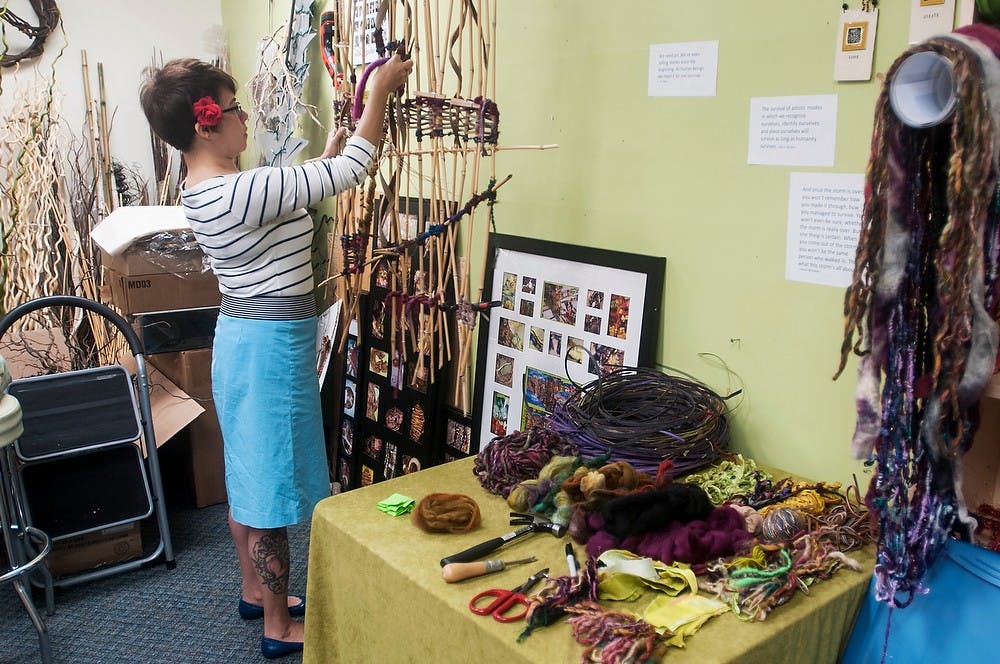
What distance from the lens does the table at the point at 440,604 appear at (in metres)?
1.25

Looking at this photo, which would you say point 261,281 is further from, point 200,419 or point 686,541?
point 200,419

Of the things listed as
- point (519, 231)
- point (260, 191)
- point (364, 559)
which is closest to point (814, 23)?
point (519, 231)

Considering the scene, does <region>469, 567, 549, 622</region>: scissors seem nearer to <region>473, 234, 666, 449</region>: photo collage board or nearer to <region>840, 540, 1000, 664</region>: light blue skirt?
<region>840, 540, 1000, 664</region>: light blue skirt

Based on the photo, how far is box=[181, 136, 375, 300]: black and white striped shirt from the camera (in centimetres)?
195

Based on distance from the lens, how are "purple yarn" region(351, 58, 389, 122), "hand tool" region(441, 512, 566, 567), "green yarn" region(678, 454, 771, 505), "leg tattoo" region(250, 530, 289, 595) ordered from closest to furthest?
"hand tool" region(441, 512, 566, 567), "green yarn" region(678, 454, 771, 505), "purple yarn" region(351, 58, 389, 122), "leg tattoo" region(250, 530, 289, 595)

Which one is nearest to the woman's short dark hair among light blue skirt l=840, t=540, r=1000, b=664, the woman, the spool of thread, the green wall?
the woman

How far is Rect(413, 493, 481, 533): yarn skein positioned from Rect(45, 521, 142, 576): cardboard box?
1.64 meters

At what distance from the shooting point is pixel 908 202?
1165 mm

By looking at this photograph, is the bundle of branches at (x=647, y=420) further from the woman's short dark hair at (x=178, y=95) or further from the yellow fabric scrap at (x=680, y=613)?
the woman's short dark hair at (x=178, y=95)

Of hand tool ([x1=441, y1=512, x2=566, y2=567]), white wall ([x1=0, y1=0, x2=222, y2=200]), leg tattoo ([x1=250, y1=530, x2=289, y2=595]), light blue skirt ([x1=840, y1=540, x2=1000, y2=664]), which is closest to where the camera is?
light blue skirt ([x1=840, y1=540, x2=1000, y2=664])

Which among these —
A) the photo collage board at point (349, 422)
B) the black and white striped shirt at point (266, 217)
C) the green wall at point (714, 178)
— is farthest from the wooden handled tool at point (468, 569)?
the photo collage board at point (349, 422)

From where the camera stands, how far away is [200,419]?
3250 millimetres

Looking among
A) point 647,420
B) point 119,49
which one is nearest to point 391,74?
point 647,420

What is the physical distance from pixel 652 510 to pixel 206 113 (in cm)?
143
